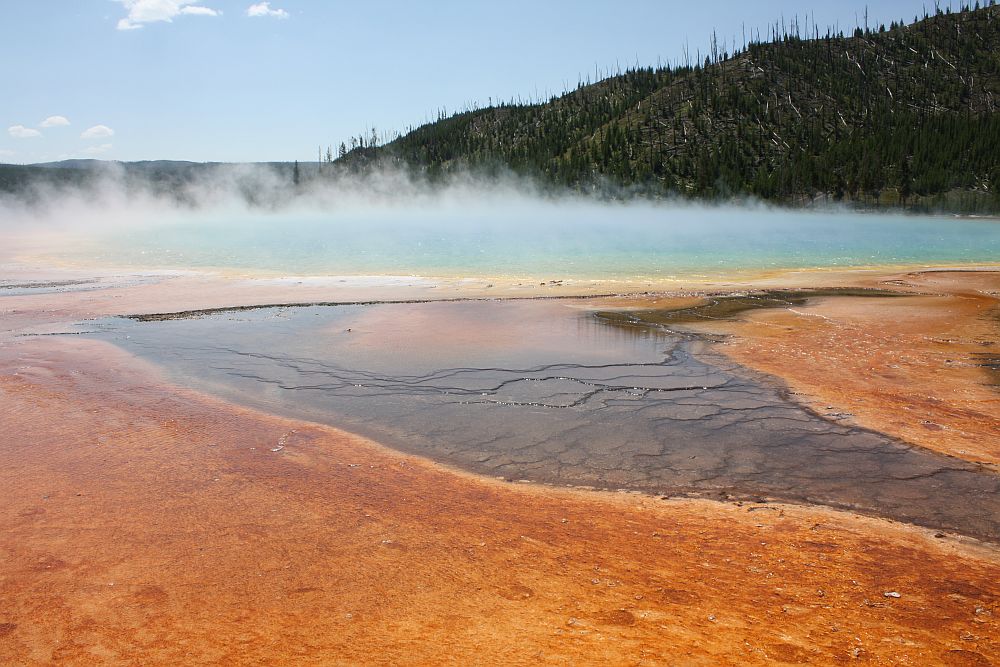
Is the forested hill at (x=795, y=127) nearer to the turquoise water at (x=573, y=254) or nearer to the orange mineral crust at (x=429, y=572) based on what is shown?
the turquoise water at (x=573, y=254)

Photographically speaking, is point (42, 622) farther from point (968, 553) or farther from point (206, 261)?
point (206, 261)

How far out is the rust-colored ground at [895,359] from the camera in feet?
20.5

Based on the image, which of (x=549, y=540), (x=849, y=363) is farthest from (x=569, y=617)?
(x=849, y=363)

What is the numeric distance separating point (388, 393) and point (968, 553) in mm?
5418

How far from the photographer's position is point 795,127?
103938 millimetres

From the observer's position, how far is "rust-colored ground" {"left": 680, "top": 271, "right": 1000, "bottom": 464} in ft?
20.5

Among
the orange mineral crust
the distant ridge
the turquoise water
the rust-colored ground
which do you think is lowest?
the orange mineral crust

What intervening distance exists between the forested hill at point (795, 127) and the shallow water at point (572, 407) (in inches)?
3390

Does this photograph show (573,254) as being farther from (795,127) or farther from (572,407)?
(795,127)

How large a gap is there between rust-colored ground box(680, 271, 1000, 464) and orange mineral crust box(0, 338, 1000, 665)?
2397 mm

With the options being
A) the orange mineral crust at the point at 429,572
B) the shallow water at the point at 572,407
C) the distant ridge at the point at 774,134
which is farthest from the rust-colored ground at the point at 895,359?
the distant ridge at the point at 774,134

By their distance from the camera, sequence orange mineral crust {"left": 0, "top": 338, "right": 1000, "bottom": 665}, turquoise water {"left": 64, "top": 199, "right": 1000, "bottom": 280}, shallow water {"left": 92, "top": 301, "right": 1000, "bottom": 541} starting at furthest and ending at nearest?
turquoise water {"left": 64, "top": 199, "right": 1000, "bottom": 280}
shallow water {"left": 92, "top": 301, "right": 1000, "bottom": 541}
orange mineral crust {"left": 0, "top": 338, "right": 1000, "bottom": 665}

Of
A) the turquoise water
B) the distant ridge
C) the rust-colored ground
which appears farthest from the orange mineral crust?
the distant ridge

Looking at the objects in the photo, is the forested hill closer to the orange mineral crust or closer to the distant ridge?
the distant ridge
